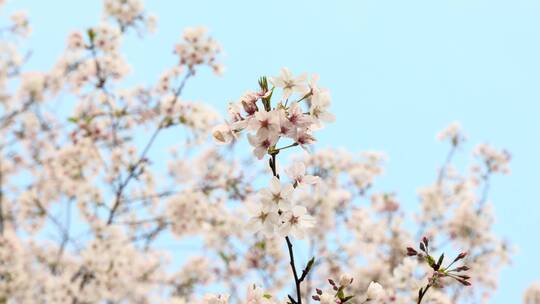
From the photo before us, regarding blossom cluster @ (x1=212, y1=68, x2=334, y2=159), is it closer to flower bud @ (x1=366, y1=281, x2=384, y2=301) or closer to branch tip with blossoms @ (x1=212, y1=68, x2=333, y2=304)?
branch tip with blossoms @ (x1=212, y1=68, x2=333, y2=304)

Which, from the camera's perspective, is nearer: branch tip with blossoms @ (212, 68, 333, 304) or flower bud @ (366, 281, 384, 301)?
branch tip with blossoms @ (212, 68, 333, 304)

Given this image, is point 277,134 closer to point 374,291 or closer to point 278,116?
point 278,116

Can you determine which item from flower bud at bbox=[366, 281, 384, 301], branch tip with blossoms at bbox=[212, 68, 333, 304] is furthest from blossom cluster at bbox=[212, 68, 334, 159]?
flower bud at bbox=[366, 281, 384, 301]

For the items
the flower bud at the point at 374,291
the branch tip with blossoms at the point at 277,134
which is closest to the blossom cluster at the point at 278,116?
the branch tip with blossoms at the point at 277,134

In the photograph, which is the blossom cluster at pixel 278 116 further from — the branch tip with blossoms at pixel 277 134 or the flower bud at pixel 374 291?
the flower bud at pixel 374 291

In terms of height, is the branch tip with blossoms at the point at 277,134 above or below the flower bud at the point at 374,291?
above

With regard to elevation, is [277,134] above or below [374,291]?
above

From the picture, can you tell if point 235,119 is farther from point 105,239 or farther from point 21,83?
point 21,83

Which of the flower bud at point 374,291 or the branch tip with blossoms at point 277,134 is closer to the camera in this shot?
the branch tip with blossoms at point 277,134

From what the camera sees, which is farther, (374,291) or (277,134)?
(374,291)

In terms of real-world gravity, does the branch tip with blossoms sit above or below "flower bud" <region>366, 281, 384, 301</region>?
above

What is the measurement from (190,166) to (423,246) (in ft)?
30.8

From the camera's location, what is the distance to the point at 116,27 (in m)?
7.39

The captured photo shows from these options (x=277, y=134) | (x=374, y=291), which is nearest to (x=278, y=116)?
(x=277, y=134)
